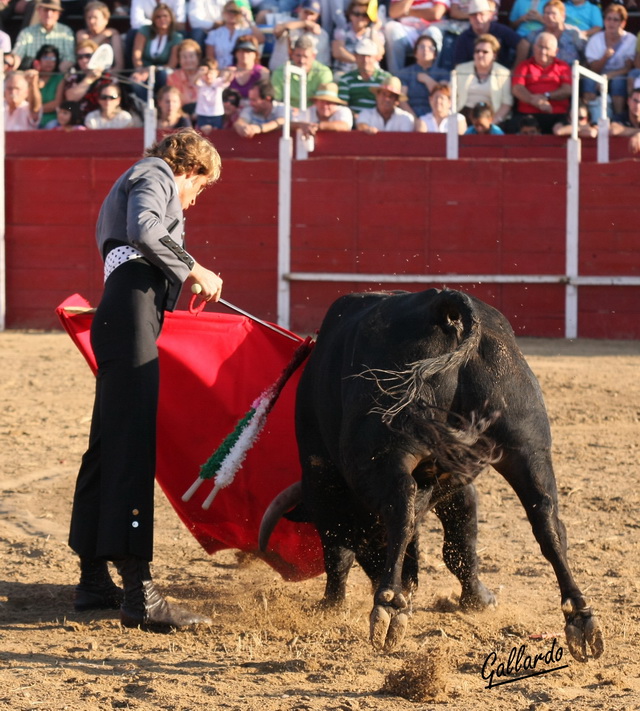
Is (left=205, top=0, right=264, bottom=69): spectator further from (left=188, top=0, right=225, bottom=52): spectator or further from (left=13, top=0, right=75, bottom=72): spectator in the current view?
(left=13, top=0, right=75, bottom=72): spectator

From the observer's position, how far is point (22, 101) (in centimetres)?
1091

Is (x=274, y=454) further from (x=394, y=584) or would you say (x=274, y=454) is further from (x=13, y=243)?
(x=13, y=243)

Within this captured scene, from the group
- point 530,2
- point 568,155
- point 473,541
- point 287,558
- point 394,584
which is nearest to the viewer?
point 394,584

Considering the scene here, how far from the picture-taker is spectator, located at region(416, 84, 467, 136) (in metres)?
9.94

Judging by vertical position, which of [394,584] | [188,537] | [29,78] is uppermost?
[29,78]

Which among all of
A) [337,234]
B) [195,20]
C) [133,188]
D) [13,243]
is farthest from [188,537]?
[195,20]

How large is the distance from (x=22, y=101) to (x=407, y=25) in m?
3.74

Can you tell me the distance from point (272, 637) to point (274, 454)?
0.82 m

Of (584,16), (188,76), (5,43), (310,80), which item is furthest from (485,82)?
(5,43)

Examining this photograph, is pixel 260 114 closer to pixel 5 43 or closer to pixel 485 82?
pixel 485 82

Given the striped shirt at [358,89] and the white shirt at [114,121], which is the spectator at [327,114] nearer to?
the striped shirt at [358,89]

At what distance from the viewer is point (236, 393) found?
12.1ft

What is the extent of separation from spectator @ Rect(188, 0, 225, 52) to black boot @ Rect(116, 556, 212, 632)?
875 centimetres

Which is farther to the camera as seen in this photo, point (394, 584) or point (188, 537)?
point (188, 537)
